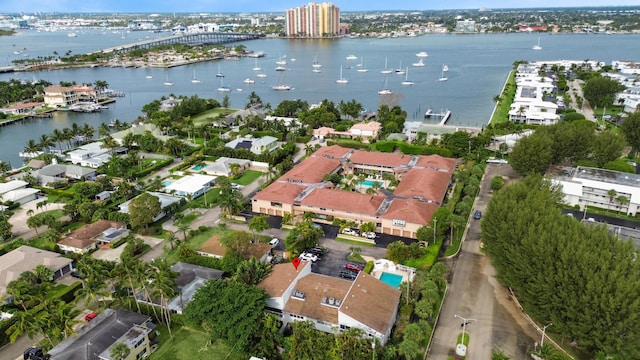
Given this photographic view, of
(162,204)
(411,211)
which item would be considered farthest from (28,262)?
(411,211)

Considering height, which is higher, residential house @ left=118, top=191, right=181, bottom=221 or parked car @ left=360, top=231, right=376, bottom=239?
residential house @ left=118, top=191, right=181, bottom=221

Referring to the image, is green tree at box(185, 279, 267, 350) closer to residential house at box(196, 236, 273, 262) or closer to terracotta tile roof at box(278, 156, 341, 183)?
residential house at box(196, 236, 273, 262)

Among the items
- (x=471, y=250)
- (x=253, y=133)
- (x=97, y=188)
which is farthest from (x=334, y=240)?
(x=253, y=133)

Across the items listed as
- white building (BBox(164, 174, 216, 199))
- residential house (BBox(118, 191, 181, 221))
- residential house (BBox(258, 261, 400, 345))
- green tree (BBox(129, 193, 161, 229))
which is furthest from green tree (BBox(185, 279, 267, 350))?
white building (BBox(164, 174, 216, 199))

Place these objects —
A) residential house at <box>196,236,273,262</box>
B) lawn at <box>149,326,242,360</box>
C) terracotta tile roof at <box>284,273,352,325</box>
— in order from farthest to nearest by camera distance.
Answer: residential house at <box>196,236,273,262</box> < terracotta tile roof at <box>284,273,352,325</box> < lawn at <box>149,326,242,360</box>

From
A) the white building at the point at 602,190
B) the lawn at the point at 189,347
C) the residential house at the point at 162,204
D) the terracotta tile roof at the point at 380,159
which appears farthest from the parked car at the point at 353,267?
the white building at the point at 602,190

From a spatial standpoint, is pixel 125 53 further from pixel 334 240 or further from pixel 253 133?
pixel 334 240

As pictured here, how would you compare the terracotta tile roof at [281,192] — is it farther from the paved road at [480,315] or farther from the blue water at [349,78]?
the blue water at [349,78]
